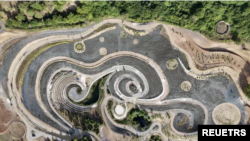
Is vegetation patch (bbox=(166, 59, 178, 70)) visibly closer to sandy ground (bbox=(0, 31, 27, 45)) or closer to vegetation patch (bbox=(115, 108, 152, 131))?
vegetation patch (bbox=(115, 108, 152, 131))

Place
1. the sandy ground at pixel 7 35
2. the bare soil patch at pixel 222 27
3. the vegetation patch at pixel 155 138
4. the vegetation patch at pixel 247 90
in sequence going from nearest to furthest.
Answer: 1. the vegetation patch at pixel 247 90
2. the bare soil patch at pixel 222 27
3. the vegetation patch at pixel 155 138
4. the sandy ground at pixel 7 35

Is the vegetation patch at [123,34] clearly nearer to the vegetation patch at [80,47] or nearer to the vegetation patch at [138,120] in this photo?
the vegetation patch at [80,47]

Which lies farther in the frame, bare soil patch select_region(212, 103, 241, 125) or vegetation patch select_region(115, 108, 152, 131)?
vegetation patch select_region(115, 108, 152, 131)

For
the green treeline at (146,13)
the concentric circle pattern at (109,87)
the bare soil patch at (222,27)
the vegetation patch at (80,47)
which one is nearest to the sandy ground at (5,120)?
the concentric circle pattern at (109,87)

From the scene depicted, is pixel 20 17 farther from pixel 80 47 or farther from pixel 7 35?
pixel 80 47

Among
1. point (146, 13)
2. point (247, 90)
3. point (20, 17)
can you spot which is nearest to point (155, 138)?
point (247, 90)

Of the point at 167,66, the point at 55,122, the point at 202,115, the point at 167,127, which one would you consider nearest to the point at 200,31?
the point at 167,66

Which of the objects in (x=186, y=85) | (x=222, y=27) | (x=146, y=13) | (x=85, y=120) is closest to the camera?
(x=146, y=13)

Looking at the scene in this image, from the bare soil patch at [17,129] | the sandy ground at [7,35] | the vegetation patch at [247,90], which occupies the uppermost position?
the sandy ground at [7,35]

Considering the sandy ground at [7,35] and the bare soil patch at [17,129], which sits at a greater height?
the sandy ground at [7,35]

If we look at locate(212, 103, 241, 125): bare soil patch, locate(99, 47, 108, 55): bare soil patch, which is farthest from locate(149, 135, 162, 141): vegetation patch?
locate(99, 47, 108, 55): bare soil patch
